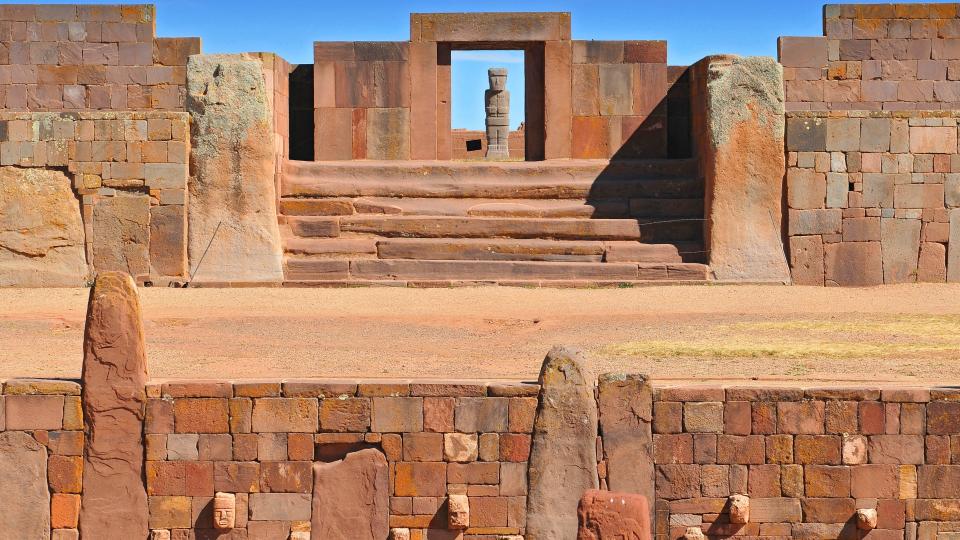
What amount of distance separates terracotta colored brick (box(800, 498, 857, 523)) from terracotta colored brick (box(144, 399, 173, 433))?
4265 millimetres

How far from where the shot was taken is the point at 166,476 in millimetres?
8570

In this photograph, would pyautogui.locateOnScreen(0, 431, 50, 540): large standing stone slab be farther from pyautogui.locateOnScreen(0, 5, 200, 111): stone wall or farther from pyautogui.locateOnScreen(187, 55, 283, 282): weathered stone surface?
pyautogui.locateOnScreen(0, 5, 200, 111): stone wall

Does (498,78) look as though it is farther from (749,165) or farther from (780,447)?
(780,447)

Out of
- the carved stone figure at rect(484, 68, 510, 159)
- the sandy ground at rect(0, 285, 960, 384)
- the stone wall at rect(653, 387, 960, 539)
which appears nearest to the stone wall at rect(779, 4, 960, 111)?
the sandy ground at rect(0, 285, 960, 384)

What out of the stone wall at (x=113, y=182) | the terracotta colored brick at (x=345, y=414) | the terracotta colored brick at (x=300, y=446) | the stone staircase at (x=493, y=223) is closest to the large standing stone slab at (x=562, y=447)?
the terracotta colored brick at (x=345, y=414)

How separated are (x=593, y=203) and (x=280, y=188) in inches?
154

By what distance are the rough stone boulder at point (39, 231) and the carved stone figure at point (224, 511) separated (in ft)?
22.8

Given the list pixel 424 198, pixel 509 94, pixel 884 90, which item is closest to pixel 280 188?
pixel 424 198

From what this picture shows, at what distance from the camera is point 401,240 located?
15.1 m

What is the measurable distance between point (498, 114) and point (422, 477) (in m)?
25.1

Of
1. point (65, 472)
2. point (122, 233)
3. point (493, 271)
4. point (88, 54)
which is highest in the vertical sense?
point (88, 54)

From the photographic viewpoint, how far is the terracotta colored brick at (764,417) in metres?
8.34

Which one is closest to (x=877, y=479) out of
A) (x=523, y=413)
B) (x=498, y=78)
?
(x=523, y=413)

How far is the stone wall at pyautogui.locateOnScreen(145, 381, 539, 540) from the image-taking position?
8398 millimetres
